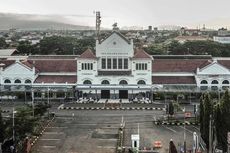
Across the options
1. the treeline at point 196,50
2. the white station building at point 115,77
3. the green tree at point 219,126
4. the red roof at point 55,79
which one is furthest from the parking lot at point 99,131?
the treeline at point 196,50

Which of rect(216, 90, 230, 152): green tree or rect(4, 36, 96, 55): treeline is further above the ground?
rect(4, 36, 96, 55): treeline

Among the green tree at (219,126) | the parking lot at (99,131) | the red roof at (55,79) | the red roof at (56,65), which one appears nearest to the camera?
the green tree at (219,126)

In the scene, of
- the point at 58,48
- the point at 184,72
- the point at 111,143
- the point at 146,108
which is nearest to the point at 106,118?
the point at 146,108

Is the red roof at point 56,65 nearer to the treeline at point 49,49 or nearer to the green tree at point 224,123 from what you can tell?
the treeline at point 49,49

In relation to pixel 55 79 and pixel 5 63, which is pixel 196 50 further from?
pixel 5 63

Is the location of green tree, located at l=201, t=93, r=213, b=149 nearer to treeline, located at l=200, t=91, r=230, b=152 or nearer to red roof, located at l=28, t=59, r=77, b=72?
treeline, located at l=200, t=91, r=230, b=152

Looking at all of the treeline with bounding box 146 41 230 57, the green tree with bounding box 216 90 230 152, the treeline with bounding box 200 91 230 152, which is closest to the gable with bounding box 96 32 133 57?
the treeline with bounding box 200 91 230 152
